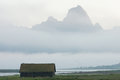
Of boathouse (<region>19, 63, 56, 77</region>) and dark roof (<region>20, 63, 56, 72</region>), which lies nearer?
boathouse (<region>19, 63, 56, 77</region>)

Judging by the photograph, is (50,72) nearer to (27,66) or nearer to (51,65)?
Result: (51,65)

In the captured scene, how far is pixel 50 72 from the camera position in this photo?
91562 millimetres

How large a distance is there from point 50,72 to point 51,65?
2866 mm

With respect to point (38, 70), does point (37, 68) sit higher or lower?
higher

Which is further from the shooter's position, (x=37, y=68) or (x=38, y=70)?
(x=37, y=68)

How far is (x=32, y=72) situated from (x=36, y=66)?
2.75 meters

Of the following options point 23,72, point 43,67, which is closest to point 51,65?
point 43,67

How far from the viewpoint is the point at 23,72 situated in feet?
304

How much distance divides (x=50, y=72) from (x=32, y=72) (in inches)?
244

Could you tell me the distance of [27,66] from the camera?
9394 cm

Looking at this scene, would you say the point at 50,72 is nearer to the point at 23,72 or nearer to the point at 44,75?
the point at 44,75

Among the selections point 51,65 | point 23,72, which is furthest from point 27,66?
point 51,65

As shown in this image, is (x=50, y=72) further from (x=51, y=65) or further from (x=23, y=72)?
(x=23, y=72)

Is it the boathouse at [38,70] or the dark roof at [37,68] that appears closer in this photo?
the boathouse at [38,70]
